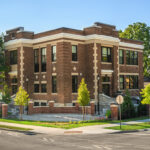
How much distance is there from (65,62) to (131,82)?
1330 cm

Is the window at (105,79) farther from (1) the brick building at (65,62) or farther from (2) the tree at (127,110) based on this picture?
(2) the tree at (127,110)

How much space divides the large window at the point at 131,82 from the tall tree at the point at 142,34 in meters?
14.7

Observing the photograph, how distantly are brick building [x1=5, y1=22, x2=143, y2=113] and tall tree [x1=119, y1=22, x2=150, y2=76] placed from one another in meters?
15.8

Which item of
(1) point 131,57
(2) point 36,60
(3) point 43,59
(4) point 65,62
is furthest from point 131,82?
(2) point 36,60

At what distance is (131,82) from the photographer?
140 feet

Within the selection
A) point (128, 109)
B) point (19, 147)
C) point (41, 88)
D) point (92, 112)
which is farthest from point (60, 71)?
point (19, 147)

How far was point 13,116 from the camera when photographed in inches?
1198

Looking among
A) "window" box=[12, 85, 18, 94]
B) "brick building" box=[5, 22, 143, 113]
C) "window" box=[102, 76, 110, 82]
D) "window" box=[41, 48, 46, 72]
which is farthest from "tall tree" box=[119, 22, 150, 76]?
"window" box=[12, 85, 18, 94]

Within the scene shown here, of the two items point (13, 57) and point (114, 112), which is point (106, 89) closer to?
point (114, 112)

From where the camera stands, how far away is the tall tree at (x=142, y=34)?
5603 cm

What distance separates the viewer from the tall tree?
5603 cm

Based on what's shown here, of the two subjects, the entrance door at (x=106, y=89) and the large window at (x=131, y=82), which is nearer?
the entrance door at (x=106, y=89)

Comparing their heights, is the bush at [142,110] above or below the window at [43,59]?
below

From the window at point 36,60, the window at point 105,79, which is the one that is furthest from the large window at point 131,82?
the window at point 36,60
